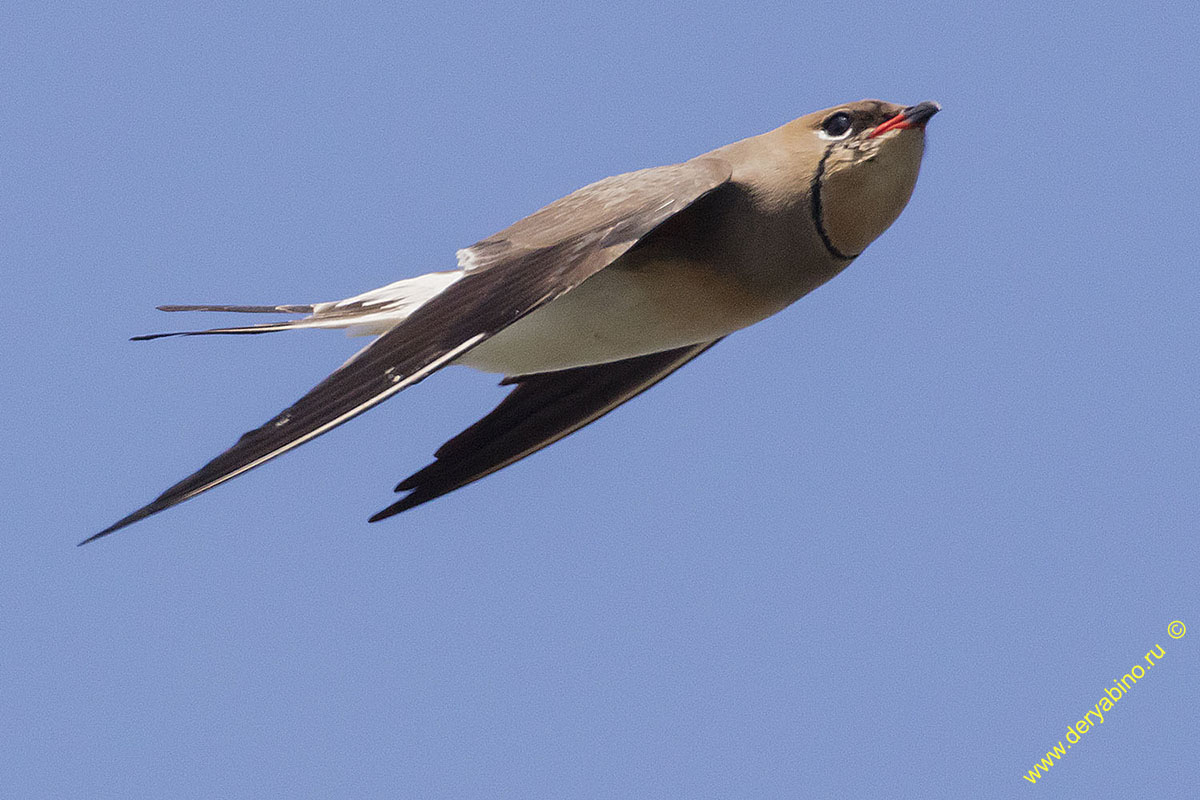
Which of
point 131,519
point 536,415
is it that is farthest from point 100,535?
point 536,415

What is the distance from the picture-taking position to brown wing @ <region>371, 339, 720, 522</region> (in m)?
5.09

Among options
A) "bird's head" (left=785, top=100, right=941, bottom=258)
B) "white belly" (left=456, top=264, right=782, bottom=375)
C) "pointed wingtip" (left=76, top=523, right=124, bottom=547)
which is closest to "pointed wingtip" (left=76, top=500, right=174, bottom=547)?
"pointed wingtip" (left=76, top=523, right=124, bottom=547)

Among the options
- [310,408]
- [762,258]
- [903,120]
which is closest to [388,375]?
[310,408]

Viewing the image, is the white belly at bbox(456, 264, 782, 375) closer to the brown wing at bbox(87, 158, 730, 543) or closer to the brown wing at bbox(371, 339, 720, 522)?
the brown wing at bbox(87, 158, 730, 543)

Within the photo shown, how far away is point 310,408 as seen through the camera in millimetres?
3760

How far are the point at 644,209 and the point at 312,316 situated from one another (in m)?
1.07

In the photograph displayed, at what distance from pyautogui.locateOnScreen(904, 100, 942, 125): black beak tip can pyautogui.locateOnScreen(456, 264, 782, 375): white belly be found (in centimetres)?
58

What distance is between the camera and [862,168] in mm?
4391

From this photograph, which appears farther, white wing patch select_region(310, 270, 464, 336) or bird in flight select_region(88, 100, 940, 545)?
white wing patch select_region(310, 270, 464, 336)

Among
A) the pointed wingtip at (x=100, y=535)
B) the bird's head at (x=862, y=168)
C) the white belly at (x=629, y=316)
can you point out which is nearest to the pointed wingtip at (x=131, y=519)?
the pointed wingtip at (x=100, y=535)

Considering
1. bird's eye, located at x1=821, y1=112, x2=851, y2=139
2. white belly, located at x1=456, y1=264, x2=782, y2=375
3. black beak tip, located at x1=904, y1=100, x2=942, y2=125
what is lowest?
white belly, located at x1=456, y1=264, x2=782, y2=375

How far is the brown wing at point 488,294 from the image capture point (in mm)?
3705

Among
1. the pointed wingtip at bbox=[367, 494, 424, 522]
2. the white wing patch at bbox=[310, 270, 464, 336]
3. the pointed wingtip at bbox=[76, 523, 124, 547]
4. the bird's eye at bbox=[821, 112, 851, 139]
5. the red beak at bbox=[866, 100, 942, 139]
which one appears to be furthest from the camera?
the pointed wingtip at bbox=[367, 494, 424, 522]

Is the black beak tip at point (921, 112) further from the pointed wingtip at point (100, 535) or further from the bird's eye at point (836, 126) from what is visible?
the pointed wingtip at point (100, 535)
